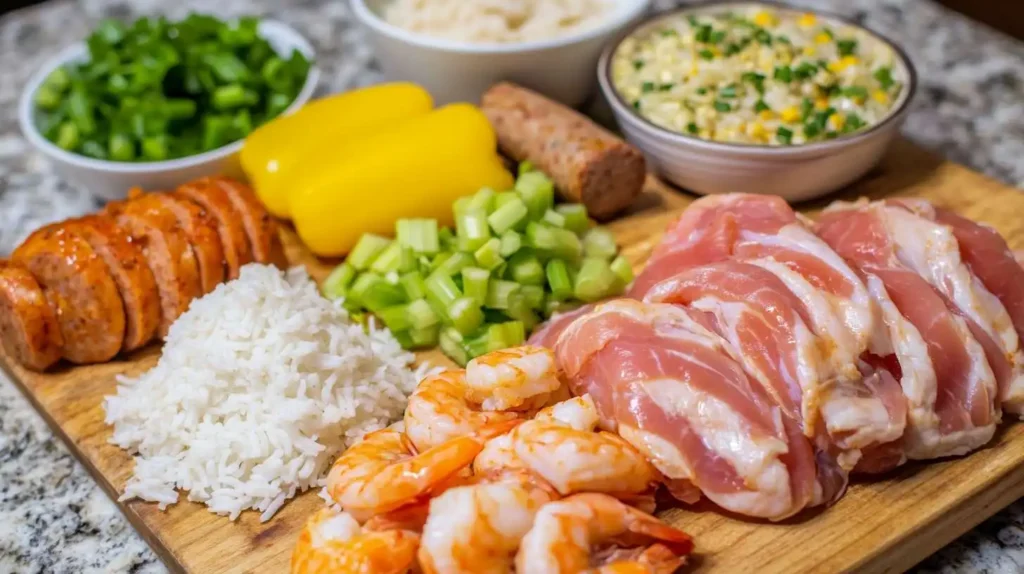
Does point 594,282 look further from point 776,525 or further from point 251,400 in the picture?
point 251,400

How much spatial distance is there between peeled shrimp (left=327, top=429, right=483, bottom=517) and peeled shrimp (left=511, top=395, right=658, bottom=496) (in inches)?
6.1

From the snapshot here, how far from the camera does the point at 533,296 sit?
333 centimetres

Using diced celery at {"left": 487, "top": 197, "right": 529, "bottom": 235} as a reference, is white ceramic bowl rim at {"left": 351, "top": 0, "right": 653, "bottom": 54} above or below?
above

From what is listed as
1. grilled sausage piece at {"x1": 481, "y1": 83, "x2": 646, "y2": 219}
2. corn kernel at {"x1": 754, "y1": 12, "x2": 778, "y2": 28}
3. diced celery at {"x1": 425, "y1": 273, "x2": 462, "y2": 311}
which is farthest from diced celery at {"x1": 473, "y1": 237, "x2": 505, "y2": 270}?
corn kernel at {"x1": 754, "y1": 12, "x2": 778, "y2": 28}

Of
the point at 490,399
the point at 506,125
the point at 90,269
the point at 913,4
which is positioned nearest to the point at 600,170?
the point at 506,125

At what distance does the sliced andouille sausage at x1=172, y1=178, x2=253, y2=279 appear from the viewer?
3410 millimetres

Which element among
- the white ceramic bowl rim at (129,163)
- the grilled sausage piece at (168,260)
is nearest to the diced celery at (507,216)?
the grilled sausage piece at (168,260)

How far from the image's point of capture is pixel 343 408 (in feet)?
9.31

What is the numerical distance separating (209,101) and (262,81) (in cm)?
24

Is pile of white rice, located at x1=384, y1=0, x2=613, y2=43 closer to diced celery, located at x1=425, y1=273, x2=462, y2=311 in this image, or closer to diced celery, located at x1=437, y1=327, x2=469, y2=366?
diced celery, located at x1=425, y1=273, x2=462, y2=311

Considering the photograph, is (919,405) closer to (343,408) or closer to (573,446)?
(573,446)

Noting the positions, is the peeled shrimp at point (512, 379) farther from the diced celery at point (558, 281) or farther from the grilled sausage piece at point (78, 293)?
the grilled sausage piece at point (78, 293)

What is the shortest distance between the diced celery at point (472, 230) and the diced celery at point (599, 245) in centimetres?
40

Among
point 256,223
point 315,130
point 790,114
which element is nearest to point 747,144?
point 790,114
